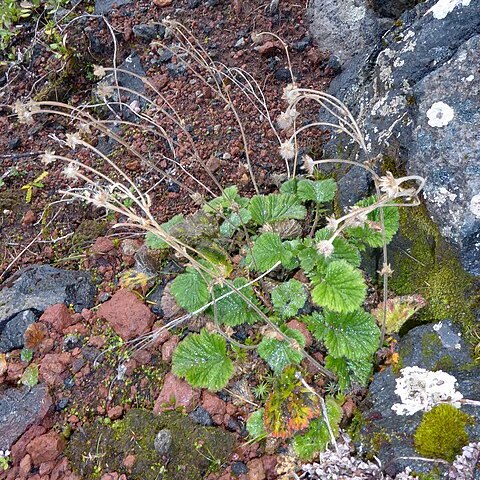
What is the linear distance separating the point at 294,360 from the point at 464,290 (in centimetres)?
69

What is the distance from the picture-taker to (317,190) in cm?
241

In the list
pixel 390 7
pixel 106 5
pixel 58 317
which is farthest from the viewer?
pixel 106 5

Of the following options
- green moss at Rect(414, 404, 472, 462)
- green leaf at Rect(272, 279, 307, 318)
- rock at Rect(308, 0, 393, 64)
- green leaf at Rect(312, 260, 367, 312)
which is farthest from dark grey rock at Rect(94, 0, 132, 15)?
green moss at Rect(414, 404, 472, 462)

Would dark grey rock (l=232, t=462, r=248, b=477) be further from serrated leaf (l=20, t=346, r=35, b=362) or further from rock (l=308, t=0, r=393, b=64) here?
rock (l=308, t=0, r=393, b=64)

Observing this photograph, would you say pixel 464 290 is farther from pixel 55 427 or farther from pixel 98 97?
pixel 98 97

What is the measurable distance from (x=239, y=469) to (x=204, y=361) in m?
0.42

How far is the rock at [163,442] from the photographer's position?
6.66ft

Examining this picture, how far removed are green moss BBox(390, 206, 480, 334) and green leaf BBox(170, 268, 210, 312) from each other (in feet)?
2.58

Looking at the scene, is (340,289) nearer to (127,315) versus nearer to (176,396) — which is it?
(176,396)

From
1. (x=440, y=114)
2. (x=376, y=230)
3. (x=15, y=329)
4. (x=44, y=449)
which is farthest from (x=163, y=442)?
(x=440, y=114)

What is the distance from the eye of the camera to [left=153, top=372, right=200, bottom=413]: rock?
6.93ft

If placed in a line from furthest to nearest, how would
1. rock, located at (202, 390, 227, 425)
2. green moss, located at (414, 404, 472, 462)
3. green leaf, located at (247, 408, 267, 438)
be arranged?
1. rock, located at (202, 390, 227, 425)
2. green leaf, located at (247, 408, 267, 438)
3. green moss, located at (414, 404, 472, 462)

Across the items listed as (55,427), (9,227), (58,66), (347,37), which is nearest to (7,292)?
(9,227)

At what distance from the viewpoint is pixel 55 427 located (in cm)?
221
